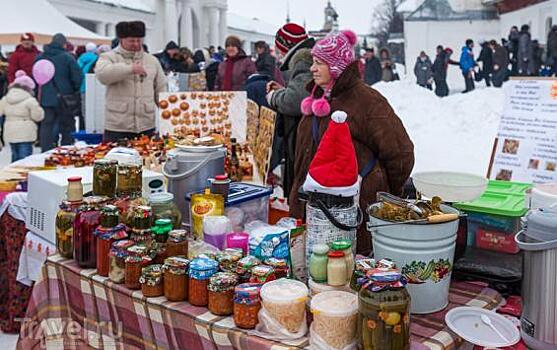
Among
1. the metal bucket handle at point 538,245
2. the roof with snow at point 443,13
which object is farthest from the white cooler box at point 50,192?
the roof with snow at point 443,13

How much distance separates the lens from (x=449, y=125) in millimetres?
12352

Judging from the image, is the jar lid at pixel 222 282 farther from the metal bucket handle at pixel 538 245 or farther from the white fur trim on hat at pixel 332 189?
the metal bucket handle at pixel 538 245

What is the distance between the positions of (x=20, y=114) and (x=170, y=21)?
84.9 ft

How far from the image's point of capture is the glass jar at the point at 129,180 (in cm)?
247

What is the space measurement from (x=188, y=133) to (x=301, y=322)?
2.89 m

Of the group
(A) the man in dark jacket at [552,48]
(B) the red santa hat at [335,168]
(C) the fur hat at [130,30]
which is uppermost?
(A) the man in dark jacket at [552,48]

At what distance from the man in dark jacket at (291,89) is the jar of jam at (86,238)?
1.79 m

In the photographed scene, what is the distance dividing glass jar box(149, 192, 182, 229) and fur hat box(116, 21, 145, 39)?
2.71 m

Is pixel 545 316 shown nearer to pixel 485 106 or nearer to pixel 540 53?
pixel 485 106

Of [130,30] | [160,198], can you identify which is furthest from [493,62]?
[160,198]

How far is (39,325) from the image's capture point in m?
2.32

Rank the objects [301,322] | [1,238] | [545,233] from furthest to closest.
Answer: [1,238] < [301,322] < [545,233]

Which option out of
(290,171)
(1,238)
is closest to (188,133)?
(290,171)

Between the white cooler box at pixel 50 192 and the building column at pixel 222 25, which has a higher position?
the building column at pixel 222 25
